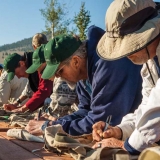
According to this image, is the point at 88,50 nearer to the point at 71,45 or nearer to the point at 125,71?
the point at 71,45

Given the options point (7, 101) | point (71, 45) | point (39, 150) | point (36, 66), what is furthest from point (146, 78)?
point (7, 101)

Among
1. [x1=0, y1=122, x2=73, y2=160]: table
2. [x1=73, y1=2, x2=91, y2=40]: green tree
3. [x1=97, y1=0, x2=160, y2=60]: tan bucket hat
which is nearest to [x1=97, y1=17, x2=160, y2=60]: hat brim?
[x1=97, y1=0, x2=160, y2=60]: tan bucket hat

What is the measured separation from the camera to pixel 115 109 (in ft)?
8.04

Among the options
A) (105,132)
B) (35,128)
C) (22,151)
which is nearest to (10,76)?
(35,128)

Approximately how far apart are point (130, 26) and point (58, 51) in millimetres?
1070

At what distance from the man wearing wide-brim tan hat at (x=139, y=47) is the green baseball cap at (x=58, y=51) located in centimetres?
78

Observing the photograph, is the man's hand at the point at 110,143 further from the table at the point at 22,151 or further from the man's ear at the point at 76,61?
the man's ear at the point at 76,61

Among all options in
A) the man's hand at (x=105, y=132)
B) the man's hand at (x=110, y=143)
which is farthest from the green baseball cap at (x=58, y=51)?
the man's hand at (x=110, y=143)

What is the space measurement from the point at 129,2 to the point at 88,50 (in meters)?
1.00

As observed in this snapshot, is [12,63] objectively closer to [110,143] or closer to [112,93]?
[112,93]

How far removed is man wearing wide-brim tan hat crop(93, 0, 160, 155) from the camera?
1.52 meters

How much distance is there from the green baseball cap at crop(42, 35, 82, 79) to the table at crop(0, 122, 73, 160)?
0.58 meters

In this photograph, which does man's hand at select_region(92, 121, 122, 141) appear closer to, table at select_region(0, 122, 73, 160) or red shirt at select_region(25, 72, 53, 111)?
table at select_region(0, 122, 73, 160)

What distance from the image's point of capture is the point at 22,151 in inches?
83.1
